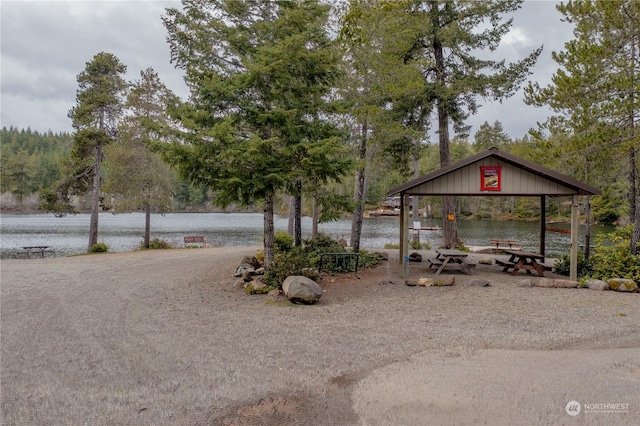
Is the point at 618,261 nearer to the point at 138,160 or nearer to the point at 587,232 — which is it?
the point at 587,232

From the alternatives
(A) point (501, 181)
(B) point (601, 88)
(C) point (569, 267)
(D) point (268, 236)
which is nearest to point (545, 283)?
(A) point (501, 181)

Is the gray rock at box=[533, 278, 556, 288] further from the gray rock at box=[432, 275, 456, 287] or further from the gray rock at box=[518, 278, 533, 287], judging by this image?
the gray rock at box=[432, 275, 456, 287]

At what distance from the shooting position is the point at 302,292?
7.93m

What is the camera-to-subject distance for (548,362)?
15.6ft

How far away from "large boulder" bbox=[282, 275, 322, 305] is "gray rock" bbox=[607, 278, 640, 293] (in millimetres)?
7223

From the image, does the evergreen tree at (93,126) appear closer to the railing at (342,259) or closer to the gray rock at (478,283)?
the railing at (342,259)

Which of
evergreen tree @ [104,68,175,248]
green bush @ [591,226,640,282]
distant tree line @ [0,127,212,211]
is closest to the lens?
green bush @ [591,226,640,282]

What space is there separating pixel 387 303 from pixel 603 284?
18.6 feet

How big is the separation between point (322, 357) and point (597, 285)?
7.99 metres

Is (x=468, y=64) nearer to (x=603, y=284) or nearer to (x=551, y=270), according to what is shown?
(x=551, y=270)

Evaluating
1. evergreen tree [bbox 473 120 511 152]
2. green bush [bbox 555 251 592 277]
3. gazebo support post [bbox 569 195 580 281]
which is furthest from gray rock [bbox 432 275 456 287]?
evergreen tree [bbox 473 120 511 152]

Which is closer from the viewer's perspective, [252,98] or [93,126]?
[252,98]

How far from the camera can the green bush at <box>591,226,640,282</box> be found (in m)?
9.46

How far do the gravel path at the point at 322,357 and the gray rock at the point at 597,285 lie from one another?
50cm
